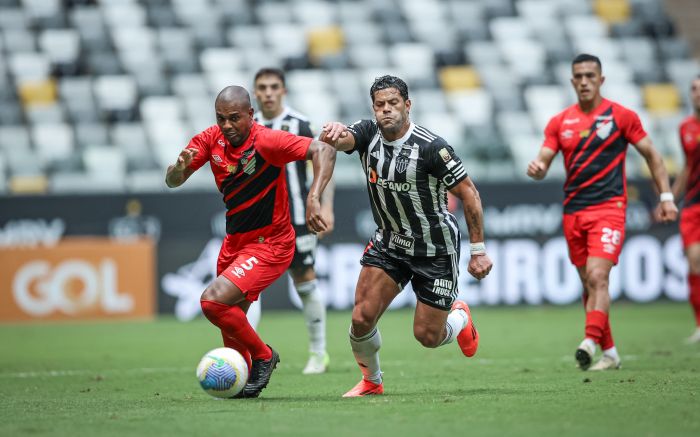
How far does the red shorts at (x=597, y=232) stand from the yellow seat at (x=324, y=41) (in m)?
14.2

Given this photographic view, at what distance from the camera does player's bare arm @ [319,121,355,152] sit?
7.55m

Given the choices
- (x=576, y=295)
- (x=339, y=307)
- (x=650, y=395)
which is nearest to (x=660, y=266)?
(x=576, y=295)

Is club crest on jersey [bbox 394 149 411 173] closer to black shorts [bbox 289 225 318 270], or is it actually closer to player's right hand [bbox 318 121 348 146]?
player's right hand [bbox 318 121 348 146]

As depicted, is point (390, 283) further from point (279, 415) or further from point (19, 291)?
point (19, 291)

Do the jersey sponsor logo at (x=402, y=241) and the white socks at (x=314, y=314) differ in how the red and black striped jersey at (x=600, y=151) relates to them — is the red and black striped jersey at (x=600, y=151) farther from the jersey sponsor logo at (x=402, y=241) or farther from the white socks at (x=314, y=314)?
the jersey sponsor logo at (x=402, y=241)

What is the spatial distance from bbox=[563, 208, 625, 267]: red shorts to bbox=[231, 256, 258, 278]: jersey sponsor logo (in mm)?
3274

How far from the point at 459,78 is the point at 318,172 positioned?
53.0 feet

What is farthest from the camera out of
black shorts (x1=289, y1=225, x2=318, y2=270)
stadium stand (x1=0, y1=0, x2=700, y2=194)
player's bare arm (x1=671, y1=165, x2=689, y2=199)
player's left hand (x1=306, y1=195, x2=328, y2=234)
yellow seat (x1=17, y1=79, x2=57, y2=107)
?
yellow seat (x1=17, y1=79, x2=57, y2=107)

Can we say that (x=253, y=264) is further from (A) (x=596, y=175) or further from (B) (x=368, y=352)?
(A) (x=596, y=175)

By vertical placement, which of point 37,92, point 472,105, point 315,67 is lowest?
point 472,105

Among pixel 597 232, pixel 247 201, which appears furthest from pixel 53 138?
pixel 247 201

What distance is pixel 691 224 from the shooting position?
12867 millimetres

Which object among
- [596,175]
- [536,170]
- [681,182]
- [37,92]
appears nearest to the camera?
[536,170]


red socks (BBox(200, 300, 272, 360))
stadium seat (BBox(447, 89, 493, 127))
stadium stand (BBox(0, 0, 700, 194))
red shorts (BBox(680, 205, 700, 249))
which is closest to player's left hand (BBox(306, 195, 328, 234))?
red socks (BBox(200, 300, 272, 360))
